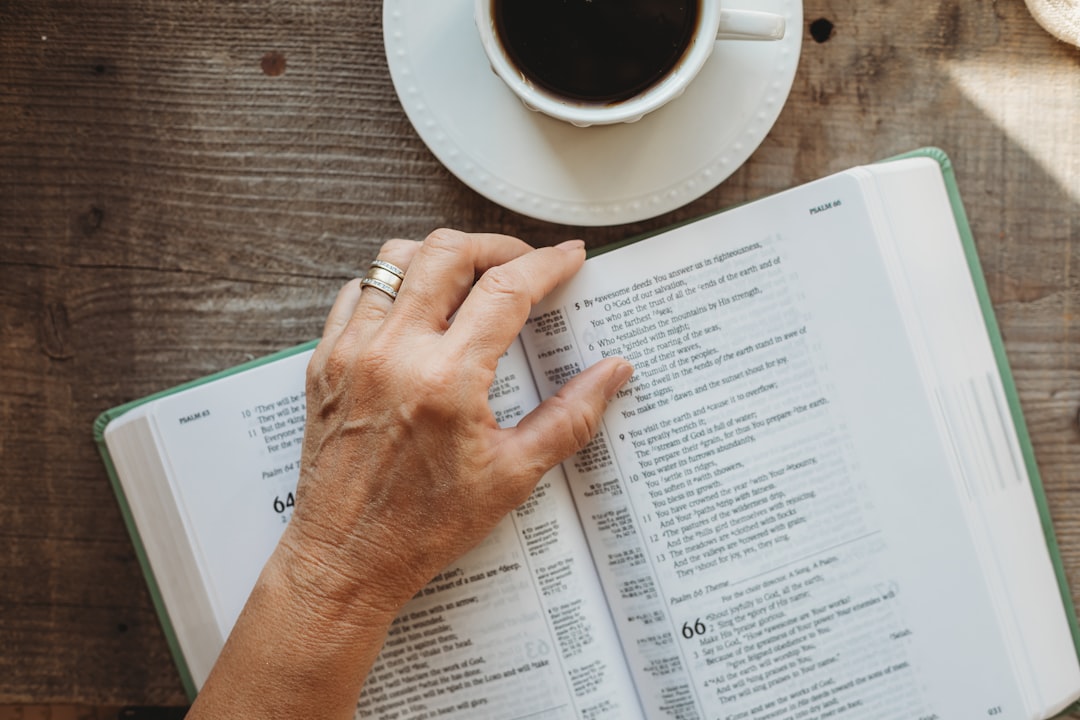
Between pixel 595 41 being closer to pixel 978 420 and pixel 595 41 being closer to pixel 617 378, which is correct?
pixel 617 378

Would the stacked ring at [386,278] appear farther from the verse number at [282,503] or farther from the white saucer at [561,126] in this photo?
the verse number at [282,503]

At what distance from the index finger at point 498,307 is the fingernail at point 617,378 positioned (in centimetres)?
8

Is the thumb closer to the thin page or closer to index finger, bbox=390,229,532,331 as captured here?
index finger, bbox=390,229,532,331

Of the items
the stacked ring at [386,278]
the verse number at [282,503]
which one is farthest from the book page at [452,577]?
the stacked ring at [386,278]

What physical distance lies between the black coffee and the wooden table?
0.45 feet

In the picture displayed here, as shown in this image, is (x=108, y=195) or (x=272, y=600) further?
(x=108, y=195)

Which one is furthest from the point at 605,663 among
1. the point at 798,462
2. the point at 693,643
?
the point at 798,462

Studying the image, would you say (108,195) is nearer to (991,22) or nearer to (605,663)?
(605,663)

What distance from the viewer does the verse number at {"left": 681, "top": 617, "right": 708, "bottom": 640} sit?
658 mm

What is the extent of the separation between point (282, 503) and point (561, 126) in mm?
377

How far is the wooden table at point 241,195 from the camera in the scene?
0.71 m

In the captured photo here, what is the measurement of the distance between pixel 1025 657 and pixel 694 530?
28 centimetres

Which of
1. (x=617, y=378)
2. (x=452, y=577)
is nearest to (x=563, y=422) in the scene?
(x=617, y=378)

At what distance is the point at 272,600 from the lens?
0.61 m
